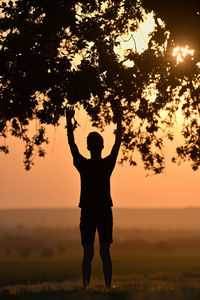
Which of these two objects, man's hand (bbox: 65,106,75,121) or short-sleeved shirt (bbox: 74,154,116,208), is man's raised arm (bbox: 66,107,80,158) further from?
short-sleeved shirt (bbox: 74,154,116,208)

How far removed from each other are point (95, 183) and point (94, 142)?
0.92 metres

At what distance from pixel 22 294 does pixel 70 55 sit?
284 inches

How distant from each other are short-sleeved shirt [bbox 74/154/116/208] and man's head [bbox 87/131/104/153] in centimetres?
26

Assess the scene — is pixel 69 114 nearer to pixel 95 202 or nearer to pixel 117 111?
pixel 117 111

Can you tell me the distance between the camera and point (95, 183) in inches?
632

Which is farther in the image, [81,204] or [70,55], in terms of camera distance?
[70,55]

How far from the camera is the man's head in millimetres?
15977

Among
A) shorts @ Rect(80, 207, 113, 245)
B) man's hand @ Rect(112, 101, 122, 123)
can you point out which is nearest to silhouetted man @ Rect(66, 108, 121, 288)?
shorts @ Rect(80, 207, 113, 245)

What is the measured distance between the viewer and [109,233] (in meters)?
16.1

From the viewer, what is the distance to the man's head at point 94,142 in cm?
1598

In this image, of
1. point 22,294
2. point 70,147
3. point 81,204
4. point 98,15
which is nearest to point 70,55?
point 98,15

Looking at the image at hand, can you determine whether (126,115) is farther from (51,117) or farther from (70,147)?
(70,147)

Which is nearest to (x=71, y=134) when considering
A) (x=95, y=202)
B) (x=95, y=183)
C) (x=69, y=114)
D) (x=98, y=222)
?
(x=69, y=114)

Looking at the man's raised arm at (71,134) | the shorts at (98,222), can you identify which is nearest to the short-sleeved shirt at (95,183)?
the shorts at (98,222)
